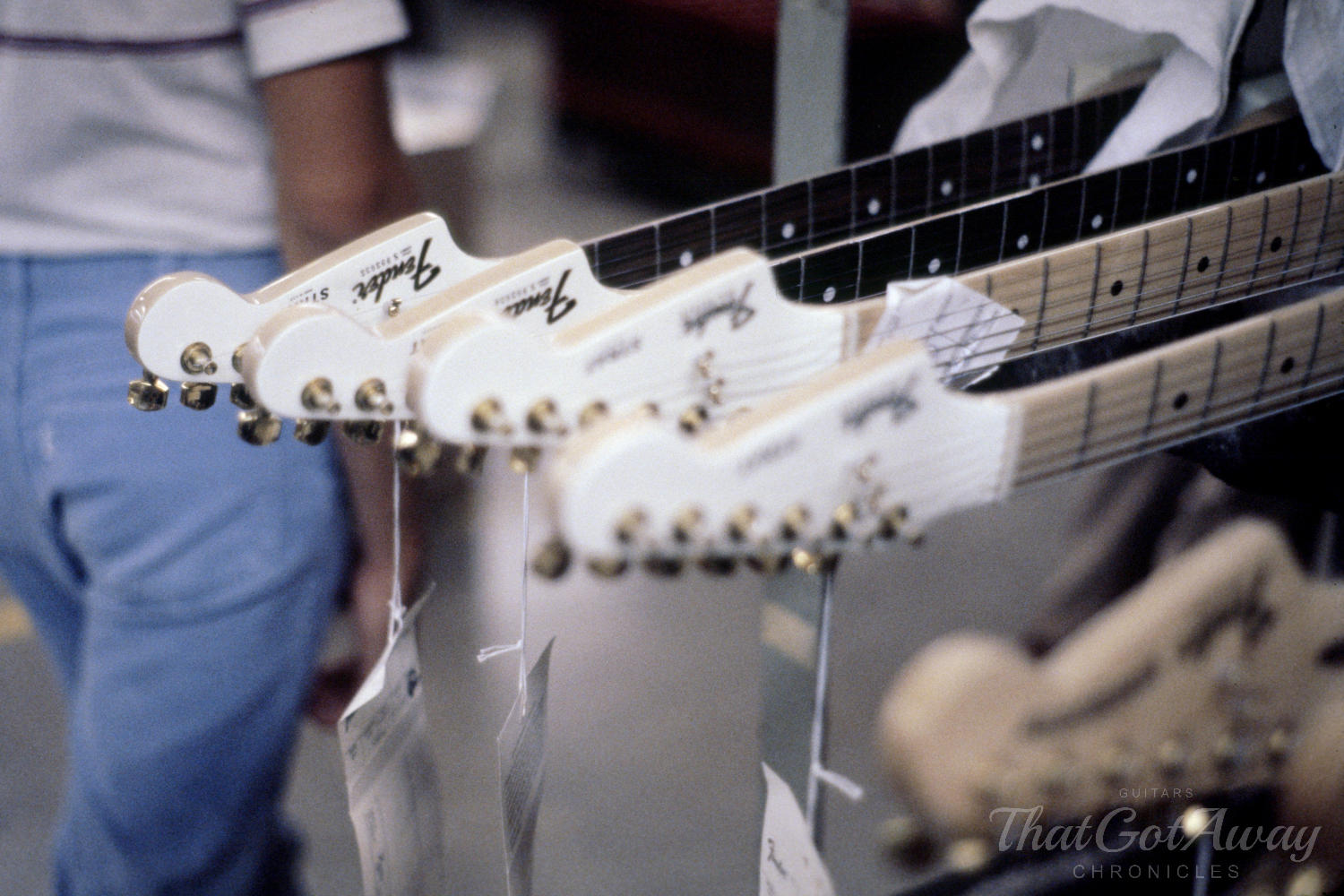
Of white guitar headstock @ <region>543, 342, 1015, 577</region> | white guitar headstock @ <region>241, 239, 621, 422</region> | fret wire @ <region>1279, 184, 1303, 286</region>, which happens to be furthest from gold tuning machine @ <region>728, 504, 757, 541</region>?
fret wire @ <region>1279, 184, 1303, 286</region>

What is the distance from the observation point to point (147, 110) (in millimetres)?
800

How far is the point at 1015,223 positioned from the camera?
0.58 meters

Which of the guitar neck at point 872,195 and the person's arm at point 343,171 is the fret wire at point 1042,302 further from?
the person's arm at point 343,171

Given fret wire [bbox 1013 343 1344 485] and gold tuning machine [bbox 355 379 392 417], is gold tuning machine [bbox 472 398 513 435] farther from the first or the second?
fret wire [bbox 1013 343 1344 485]

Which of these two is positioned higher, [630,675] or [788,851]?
[788,851]

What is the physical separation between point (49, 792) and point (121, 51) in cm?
129

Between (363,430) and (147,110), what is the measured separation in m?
0.45

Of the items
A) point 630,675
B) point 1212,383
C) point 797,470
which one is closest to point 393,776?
point 797,470

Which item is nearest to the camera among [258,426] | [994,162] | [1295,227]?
[258,426]

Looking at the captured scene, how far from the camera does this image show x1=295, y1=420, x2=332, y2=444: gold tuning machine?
0.46 meters

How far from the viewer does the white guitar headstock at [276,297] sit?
0.47 metres

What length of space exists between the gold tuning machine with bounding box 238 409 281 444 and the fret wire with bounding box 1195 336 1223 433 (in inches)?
14.2

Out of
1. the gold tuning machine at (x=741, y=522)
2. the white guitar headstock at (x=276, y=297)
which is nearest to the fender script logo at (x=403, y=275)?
the white guitar headstock at (x=276, y=297)

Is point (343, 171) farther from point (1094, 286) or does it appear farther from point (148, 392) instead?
point (1094, 286)
